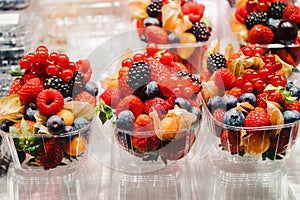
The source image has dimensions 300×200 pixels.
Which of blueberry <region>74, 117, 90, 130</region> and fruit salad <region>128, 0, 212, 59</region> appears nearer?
blueberry <region>74, 117, 90, 130</region>

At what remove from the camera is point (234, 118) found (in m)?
1.12

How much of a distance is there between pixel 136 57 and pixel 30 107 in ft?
0.89

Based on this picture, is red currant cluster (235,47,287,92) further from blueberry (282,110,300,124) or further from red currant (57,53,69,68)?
red currant (57,53,69,68)

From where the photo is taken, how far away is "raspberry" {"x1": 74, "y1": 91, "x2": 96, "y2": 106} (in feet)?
3.86

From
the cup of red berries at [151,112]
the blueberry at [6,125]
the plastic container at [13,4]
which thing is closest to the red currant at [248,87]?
the cup of red berries at [151,112]

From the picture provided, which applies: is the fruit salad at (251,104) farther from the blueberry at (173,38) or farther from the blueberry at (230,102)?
the blueberry at (173,38)

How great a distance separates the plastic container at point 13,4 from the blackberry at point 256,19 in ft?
2.87

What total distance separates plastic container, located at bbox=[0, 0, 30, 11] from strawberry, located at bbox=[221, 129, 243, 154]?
113 centimetres

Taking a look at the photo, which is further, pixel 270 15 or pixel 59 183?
pixel 270 15

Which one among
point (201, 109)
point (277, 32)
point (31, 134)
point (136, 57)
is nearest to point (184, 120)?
point (201, 109)

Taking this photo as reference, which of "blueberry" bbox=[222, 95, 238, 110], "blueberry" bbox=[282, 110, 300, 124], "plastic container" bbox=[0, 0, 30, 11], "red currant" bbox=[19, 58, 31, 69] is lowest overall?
"blueberry" bbox=[282, 110, 300, 124]

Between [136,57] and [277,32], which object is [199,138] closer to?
[136,57]

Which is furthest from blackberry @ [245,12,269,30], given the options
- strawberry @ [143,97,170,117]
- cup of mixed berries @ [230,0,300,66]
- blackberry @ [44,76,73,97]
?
blackberry @ [44,76,73,97]

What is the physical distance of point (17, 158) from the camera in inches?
46.2
